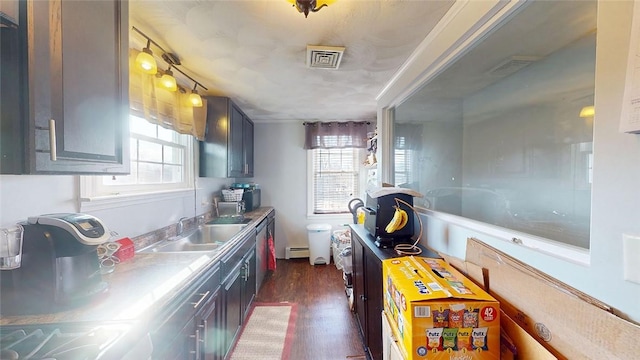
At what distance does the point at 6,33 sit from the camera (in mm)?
695

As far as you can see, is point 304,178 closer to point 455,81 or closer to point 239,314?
point 239,314

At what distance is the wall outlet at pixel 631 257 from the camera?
0.57 m

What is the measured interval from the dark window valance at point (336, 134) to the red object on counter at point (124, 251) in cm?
286

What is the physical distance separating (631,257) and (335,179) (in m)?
3.60

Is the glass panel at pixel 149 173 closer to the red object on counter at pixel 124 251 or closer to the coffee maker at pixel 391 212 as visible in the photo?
the red object on counter at pixel 124 251

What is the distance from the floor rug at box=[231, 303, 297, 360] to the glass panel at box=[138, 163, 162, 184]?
1.54 meters

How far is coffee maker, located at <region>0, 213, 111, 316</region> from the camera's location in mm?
826

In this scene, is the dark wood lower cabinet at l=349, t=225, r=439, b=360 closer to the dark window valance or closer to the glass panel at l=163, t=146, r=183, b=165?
the glass panel at l=163, t=146, r=183, b=165

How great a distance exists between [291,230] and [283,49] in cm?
296

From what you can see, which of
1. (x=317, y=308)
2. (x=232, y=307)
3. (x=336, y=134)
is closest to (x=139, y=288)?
(x=232, y=307)

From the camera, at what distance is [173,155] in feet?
7.72

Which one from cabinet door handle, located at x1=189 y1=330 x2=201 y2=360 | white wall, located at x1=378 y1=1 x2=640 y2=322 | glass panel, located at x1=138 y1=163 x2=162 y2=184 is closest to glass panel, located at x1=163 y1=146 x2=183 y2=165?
glass panel, located at x1=138 y1=163 x2=162 y2=184

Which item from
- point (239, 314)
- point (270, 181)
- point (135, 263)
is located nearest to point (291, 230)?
point (270, 181)

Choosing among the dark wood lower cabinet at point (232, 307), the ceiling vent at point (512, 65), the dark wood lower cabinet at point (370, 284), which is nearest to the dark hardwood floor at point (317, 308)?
the dark wood lower cabinet at point (370, 284)
